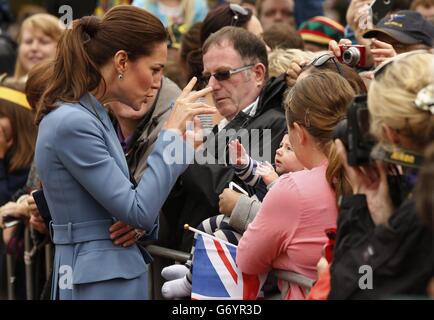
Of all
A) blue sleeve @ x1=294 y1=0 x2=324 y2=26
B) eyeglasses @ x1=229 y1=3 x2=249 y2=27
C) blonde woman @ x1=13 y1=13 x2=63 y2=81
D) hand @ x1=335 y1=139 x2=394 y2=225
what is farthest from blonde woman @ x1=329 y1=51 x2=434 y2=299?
blue sleeve @ x1=294 y1=0 x2=324 y2=26

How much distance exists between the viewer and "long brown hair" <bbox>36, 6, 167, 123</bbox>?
4.39m

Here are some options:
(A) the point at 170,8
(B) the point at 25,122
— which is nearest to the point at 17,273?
(B) the point at 25,122

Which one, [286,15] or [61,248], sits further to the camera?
[286,15]

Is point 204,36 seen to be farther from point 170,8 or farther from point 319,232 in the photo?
point 319,232

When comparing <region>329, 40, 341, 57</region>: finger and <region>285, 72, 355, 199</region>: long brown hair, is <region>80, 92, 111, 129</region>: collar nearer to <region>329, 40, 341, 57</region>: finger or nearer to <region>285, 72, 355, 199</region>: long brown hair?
<region>285, 72, 355, 199</region>: long brown hair

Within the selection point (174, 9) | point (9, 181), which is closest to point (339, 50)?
point (9, 181)

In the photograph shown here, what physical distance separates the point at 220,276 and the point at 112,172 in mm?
692

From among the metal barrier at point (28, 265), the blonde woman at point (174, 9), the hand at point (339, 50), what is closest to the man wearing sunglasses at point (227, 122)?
the hand at point (339, 50)

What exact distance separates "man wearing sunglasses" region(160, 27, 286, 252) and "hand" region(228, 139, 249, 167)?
297 millimetres

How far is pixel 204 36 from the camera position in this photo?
22.2ft

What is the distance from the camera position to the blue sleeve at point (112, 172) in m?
4.21

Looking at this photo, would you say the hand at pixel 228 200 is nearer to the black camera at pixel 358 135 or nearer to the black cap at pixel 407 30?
the black cap at pixel 407 30

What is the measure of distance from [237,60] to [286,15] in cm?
332

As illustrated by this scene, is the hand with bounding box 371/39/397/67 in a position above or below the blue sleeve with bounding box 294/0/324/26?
below
